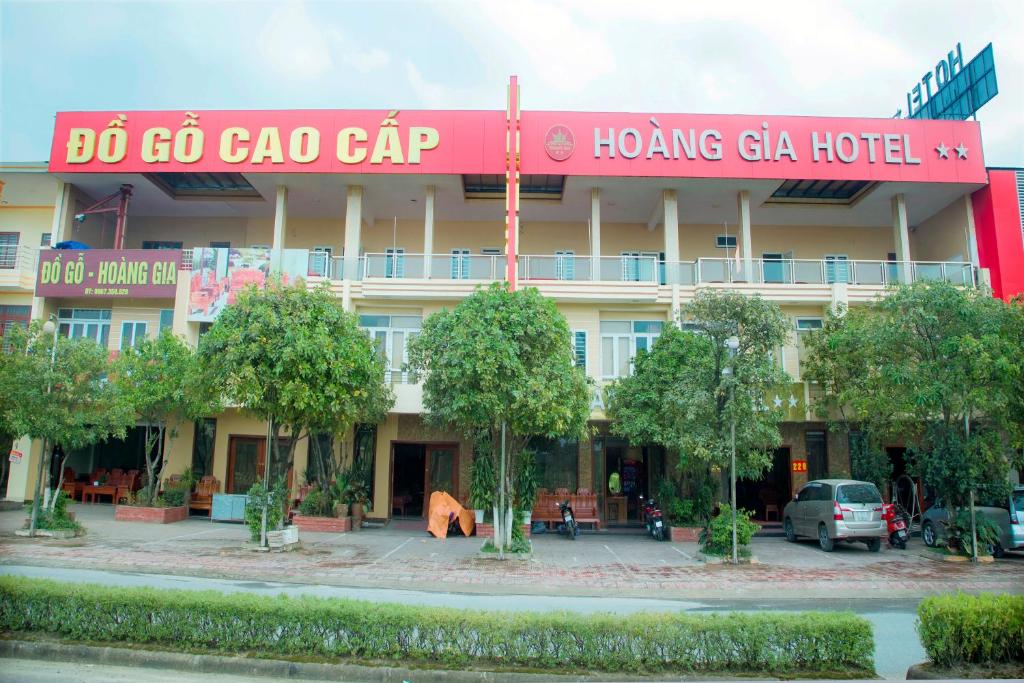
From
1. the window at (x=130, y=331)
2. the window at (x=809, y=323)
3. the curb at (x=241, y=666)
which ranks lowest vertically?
the curb at (x=241, y=666)

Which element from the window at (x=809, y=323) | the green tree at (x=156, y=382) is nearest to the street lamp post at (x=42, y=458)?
the green tree at (x=156, y=382)

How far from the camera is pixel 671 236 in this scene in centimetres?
2167

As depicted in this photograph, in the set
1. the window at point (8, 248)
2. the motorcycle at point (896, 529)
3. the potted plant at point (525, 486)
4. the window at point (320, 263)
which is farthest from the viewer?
the window at point (8, 248)

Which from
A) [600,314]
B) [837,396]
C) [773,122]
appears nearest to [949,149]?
[773,122]

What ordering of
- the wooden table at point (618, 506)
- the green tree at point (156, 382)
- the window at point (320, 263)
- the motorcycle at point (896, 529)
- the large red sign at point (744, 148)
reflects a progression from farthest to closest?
the wooden table at point (618, 506), the window at point (320, 263), the large red sign at point (744, 148), the green tree at point (156, 382), the motorcycle at point (896, 529)

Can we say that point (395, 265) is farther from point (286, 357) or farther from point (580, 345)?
point (286, 357)

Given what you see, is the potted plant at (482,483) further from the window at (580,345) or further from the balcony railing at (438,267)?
the balcony railing at (438,267)

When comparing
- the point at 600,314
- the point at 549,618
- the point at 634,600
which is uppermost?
the point at 600,314

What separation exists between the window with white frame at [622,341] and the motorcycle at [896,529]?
26.0ft

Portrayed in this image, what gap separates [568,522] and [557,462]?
11.2ft

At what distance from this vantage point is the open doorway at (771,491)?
2227 centimetres

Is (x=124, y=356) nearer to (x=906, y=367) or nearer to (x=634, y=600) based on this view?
(x=634, y=600)

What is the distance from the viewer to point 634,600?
38.3 ft

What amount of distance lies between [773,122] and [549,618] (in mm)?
19196
